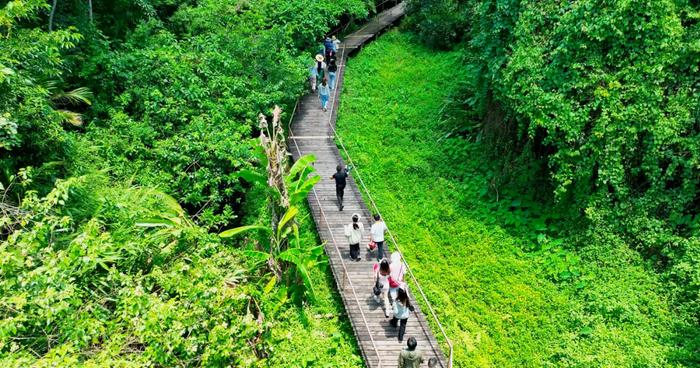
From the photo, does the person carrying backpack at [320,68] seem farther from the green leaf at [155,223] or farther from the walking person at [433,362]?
the walking person at [433,362]

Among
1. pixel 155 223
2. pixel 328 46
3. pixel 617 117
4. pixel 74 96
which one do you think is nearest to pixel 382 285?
pixel 155 223

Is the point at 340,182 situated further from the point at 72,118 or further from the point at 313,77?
the point at 313,77

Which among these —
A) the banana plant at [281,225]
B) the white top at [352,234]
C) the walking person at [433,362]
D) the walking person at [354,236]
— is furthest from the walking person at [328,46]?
the walking person at [433,362]

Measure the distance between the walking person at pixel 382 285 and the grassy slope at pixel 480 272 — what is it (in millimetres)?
1492

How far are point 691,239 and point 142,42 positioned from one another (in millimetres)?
15206

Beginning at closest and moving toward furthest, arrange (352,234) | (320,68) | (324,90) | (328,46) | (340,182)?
1. (352,234)
2. (340,182)
3. (324,90)
4. (320,68)
5. (328,46)

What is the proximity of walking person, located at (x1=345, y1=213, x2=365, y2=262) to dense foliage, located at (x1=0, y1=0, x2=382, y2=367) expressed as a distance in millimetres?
974

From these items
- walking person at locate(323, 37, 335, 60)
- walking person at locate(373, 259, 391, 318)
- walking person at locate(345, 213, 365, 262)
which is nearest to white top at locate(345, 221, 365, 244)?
walking person at locate(345, 213, 365, 262)

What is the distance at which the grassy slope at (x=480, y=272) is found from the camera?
399 inches

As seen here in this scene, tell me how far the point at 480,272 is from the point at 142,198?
25.6 feet

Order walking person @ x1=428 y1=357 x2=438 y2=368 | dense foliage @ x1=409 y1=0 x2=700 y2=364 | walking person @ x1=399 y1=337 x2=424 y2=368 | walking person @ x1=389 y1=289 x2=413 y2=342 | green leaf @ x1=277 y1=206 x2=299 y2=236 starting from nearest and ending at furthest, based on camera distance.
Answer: walking person @ x1=399 y1=337 x2=424 y2=368 → walking person @ x1=428 y1=357 x2=438 y2=368 → walking person @ x1=389 y1=289 x2=413 y2=342 → green leaf @ x1=277 y1=206 x2=299 y2=236 → dense foliage @ x1=409 y1=0 x2=700 y2=364

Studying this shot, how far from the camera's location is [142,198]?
9.73 meters

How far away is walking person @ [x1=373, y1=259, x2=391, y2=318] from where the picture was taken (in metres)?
10.2

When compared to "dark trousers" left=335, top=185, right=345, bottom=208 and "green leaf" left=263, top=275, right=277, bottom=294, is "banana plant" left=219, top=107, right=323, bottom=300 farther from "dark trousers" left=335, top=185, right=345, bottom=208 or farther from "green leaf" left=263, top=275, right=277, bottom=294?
"dark trousers" left=335, top=185, right=345, bottom=208
